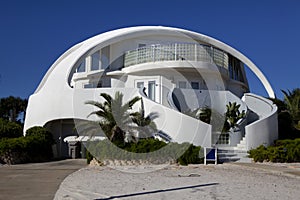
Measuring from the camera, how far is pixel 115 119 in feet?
62.3

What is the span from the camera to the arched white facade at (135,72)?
23250 millimetres

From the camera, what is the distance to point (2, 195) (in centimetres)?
880

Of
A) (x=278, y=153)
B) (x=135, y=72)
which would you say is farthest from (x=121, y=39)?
(x=278, y=153)

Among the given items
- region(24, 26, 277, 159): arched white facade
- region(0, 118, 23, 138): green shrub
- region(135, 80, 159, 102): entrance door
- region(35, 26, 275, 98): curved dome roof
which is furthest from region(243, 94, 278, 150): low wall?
region(0, 118, 23, 138): green shrub

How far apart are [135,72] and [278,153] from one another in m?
11.1

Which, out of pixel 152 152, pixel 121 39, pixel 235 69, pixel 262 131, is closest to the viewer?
pixel 152 152

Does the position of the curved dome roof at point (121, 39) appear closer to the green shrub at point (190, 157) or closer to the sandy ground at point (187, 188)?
the green shrub at point (190, 157)

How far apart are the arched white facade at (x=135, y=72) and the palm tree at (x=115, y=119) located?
1882 millimetres

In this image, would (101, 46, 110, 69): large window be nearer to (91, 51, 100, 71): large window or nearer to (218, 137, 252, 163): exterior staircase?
(91, 51, 100, 71): large window

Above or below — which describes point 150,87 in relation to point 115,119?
above

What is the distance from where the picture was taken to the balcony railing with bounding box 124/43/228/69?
2450cm

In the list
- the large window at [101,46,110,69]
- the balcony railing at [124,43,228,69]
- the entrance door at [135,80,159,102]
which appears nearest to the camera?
the entrance door at [135,80,159,102]

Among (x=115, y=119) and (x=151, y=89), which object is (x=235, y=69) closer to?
(x=151, y=89)

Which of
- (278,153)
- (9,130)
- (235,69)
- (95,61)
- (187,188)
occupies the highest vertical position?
(95,61)
